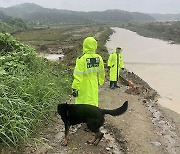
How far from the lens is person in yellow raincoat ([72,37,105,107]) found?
611cm

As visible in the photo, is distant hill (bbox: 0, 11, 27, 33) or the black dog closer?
the black dog

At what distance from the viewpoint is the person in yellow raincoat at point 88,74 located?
20.1 ft

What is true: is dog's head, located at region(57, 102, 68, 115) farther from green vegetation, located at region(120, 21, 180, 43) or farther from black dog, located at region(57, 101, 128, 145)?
green vegetation, located at region(120, 21, 180, 43)

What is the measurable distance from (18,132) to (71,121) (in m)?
0.87

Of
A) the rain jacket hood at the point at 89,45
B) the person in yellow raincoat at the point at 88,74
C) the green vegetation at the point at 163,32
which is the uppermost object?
the rain jacket hood at the point at 89,45

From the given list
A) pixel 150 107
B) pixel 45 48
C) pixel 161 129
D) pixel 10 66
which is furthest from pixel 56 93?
pixel 45 48

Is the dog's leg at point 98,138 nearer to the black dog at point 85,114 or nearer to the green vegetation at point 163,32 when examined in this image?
the black dog at point 85,114

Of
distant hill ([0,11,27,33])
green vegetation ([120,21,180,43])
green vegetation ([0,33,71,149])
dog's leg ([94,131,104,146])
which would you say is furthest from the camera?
green vegetation ([120,21,180,43])

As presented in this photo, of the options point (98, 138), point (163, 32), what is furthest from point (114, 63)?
point (163, 32)

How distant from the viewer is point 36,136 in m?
6.14

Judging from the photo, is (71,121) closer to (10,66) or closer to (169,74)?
(10,66)

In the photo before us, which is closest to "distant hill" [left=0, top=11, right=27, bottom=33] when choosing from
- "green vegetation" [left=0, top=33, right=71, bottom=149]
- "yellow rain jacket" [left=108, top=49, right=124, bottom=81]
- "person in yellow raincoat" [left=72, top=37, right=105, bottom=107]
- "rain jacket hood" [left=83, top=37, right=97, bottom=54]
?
"yellow rain jacket" [left=108, top=49, right=124, bottom=81]

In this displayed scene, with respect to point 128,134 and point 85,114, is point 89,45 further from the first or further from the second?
point 128,134

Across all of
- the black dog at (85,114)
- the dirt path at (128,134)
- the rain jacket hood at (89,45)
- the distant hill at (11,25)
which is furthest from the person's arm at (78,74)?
the distant hill at (11,25)
